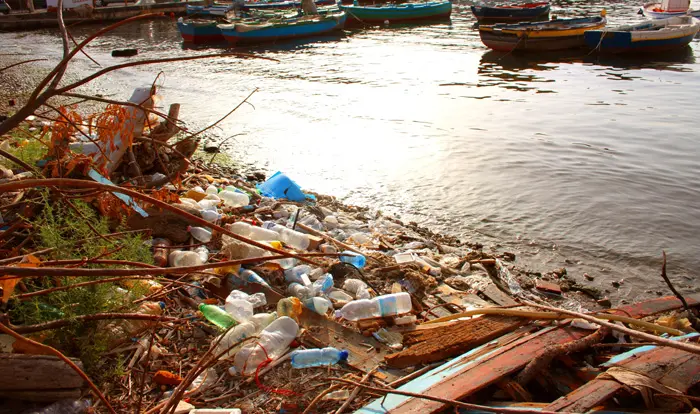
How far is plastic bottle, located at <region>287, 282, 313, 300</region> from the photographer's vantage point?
401 cm

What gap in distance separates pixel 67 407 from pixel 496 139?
964 centimetres

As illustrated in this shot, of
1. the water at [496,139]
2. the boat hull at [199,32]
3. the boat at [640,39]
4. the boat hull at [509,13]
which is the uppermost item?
the boat hull at [509,13]

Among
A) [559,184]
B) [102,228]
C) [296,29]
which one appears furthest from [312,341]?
[296,29]

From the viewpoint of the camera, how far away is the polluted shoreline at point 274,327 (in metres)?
2.49

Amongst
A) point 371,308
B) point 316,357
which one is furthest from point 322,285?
point 316,357

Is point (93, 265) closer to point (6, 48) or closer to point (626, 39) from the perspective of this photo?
point (626, 39)

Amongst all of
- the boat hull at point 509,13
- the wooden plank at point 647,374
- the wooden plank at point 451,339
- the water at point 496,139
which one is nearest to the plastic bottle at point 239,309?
the wooden plank at point 451,339

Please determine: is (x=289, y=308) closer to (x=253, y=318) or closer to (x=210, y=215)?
(x=253, y=318)

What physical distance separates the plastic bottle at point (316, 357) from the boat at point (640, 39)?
1972cm

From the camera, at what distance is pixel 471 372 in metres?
2.81

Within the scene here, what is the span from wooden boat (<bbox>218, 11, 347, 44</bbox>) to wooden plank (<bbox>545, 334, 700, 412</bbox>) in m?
24.2

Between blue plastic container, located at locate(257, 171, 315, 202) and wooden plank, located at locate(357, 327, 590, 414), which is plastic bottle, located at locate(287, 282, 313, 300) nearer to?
wooden plank, located at locate(357, 327, 590, 414)

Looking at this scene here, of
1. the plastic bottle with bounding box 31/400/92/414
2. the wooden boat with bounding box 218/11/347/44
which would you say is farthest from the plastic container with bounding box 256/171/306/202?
the wooden boat with bounding box 218/11/347/44

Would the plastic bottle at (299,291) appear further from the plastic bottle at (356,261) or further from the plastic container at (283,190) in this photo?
the plastic container at (283,190)
